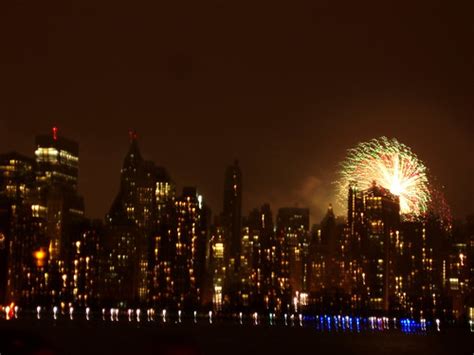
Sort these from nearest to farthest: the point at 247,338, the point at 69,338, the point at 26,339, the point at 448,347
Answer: the point at 26,339
the point at 69,338
the point at 448,347
the point at 247,338

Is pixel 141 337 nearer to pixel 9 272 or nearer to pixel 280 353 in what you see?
pixel 280 353

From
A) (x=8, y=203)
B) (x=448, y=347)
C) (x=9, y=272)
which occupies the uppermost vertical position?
(x=8, y=203)

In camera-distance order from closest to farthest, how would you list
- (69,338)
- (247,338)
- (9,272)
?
1. (69,338)
2. (247,338)
3. (9,272)

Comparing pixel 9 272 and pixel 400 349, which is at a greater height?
pixel 9 272

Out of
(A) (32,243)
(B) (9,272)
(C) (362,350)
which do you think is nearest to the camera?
(C) (362,350)

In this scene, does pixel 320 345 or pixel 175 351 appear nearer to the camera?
pixel 175 351

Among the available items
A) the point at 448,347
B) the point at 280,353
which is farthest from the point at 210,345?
the point at 448,347

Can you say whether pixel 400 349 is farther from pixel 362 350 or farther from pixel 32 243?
pixel 32 243

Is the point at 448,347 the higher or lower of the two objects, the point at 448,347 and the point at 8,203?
the lower

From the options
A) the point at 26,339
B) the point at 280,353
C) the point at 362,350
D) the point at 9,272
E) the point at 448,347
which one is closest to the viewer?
the point at 26,339

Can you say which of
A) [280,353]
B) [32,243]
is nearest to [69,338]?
[280,353]
